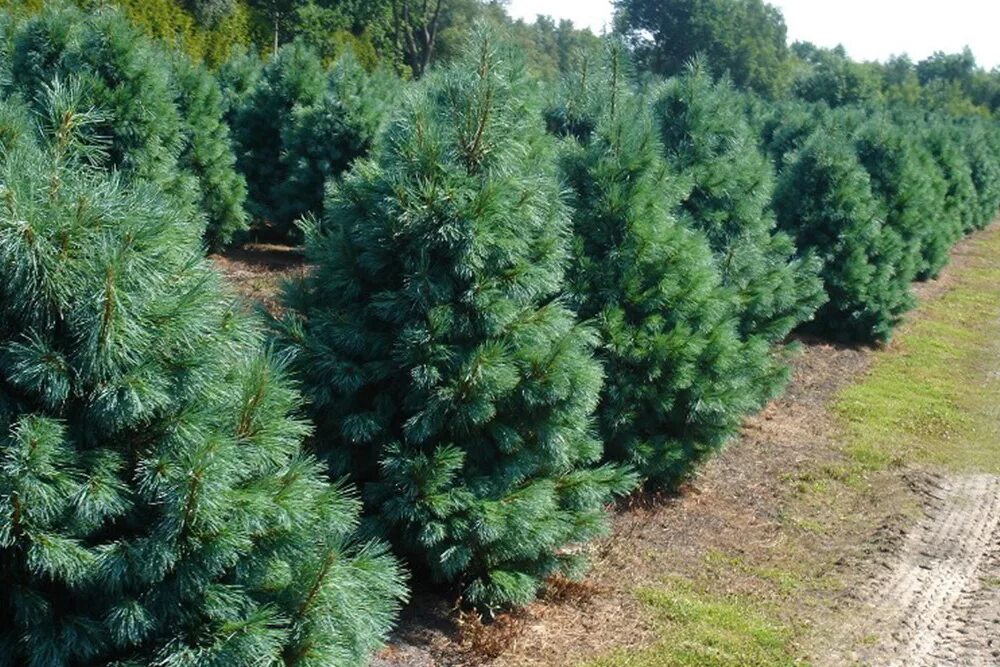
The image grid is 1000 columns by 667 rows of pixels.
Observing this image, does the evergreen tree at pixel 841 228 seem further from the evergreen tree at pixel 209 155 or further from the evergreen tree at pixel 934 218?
the evergreen tree at pixel 209 155

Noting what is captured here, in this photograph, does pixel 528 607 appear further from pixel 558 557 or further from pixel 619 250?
pixel 619 250

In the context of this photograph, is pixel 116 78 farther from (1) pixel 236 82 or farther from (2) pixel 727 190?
(1) pixel 236 82

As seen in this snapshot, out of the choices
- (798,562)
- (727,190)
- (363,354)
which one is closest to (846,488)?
(798,562)

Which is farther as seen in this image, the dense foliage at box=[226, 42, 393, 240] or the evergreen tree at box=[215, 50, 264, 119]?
the evergreen tree at box=[215, 50, 264, 119]

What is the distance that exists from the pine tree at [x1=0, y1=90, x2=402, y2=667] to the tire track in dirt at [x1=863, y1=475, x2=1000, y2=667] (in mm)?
3701

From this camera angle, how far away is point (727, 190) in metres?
8.00

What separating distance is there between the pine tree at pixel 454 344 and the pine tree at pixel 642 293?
1284mm

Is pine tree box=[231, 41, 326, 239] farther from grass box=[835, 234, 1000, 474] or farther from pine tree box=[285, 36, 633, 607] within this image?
pine tree box=[285, 36, 633, 607]

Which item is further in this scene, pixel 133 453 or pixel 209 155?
pixel 209 155

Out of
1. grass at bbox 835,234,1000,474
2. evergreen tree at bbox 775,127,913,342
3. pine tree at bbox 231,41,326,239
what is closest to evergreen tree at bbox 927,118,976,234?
grass at bbox 835,234,1000,474

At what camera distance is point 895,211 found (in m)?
13.4

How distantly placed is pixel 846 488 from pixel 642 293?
2942 millimetres

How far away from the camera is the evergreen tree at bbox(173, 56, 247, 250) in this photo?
1080 cm

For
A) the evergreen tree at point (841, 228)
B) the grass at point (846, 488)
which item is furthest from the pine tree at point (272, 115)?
the grass at point (846, 488)
